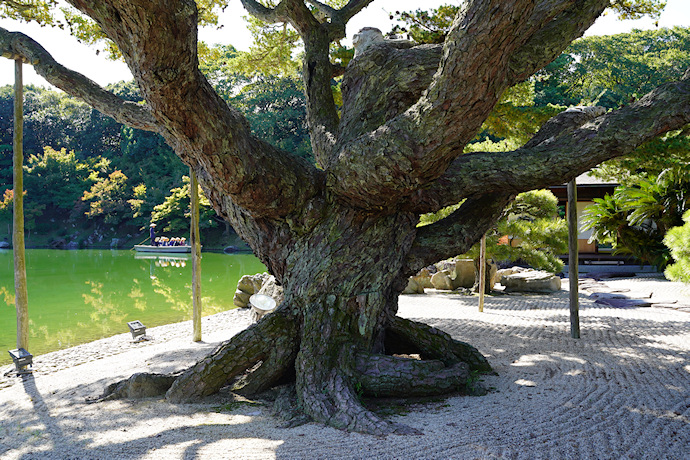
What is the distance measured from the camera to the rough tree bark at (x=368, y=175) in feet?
10.9

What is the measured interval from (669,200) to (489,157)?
535 centimetres

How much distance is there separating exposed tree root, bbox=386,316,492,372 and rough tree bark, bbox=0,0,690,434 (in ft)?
0.04

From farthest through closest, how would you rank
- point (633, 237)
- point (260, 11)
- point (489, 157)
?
point (633, 237), point (260, 11), point (489, 157)

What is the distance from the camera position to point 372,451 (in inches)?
112

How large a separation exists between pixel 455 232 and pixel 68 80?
477 centimetres

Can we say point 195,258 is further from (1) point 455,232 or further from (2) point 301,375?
(1) point 455,232

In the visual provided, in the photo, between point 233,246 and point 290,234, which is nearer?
point 290,234

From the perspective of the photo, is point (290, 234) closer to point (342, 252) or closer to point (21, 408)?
point (342, 252)

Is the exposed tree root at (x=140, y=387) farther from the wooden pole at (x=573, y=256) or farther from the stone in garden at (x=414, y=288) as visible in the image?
the stone in garden at (x=414, y=288)

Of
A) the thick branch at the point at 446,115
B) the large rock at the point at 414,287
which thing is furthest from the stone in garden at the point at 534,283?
the thick branch at the point at 446,115

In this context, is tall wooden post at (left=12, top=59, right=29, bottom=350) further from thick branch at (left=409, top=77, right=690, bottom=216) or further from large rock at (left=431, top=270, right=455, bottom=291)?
large rock at (left=431, top=270, right=455, bottom=291)

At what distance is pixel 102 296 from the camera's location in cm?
1382

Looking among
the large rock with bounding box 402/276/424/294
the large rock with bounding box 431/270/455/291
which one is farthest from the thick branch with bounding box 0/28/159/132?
the large rock with bounding box 431/270/455/291

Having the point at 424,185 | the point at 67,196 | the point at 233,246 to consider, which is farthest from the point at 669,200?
the point at 67,196
